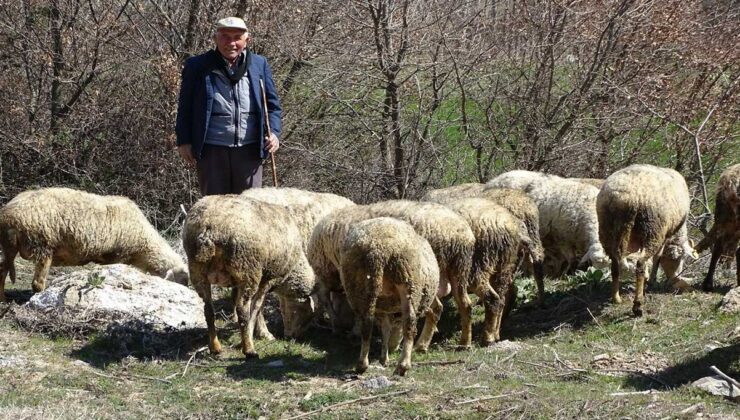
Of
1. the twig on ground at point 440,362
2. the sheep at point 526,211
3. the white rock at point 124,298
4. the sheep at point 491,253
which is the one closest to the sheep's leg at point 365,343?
the twig on ground at point 440,362

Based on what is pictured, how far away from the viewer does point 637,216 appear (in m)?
9.07

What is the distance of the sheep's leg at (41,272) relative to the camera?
931 centimetres

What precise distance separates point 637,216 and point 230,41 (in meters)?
3.92

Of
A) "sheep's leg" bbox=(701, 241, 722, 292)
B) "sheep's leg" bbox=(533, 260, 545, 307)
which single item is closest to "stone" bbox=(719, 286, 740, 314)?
"sheep's leg" bbox=(701, 241, 722, 292)

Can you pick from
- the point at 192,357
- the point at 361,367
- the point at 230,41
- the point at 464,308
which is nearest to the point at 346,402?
the point at 361,367

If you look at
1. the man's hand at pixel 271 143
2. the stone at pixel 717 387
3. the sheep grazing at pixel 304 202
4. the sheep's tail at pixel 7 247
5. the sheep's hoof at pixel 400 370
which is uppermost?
the man's hand at pixel 271 143

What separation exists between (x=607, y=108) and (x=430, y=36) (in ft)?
8.07

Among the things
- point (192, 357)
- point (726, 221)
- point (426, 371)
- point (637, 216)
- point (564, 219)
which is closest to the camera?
point (426, 371)

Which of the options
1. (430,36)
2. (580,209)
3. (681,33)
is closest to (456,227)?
(580,209)

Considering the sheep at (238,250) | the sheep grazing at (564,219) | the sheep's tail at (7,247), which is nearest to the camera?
the sheep at (238,250)

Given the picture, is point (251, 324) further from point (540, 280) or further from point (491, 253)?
point (540, 280)

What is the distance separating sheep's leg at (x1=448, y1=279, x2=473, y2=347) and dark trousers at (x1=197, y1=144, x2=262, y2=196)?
245 cm

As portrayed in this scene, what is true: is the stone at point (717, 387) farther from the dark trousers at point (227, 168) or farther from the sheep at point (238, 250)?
the dark trousers at point (227, 168)

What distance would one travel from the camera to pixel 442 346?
8.69m
